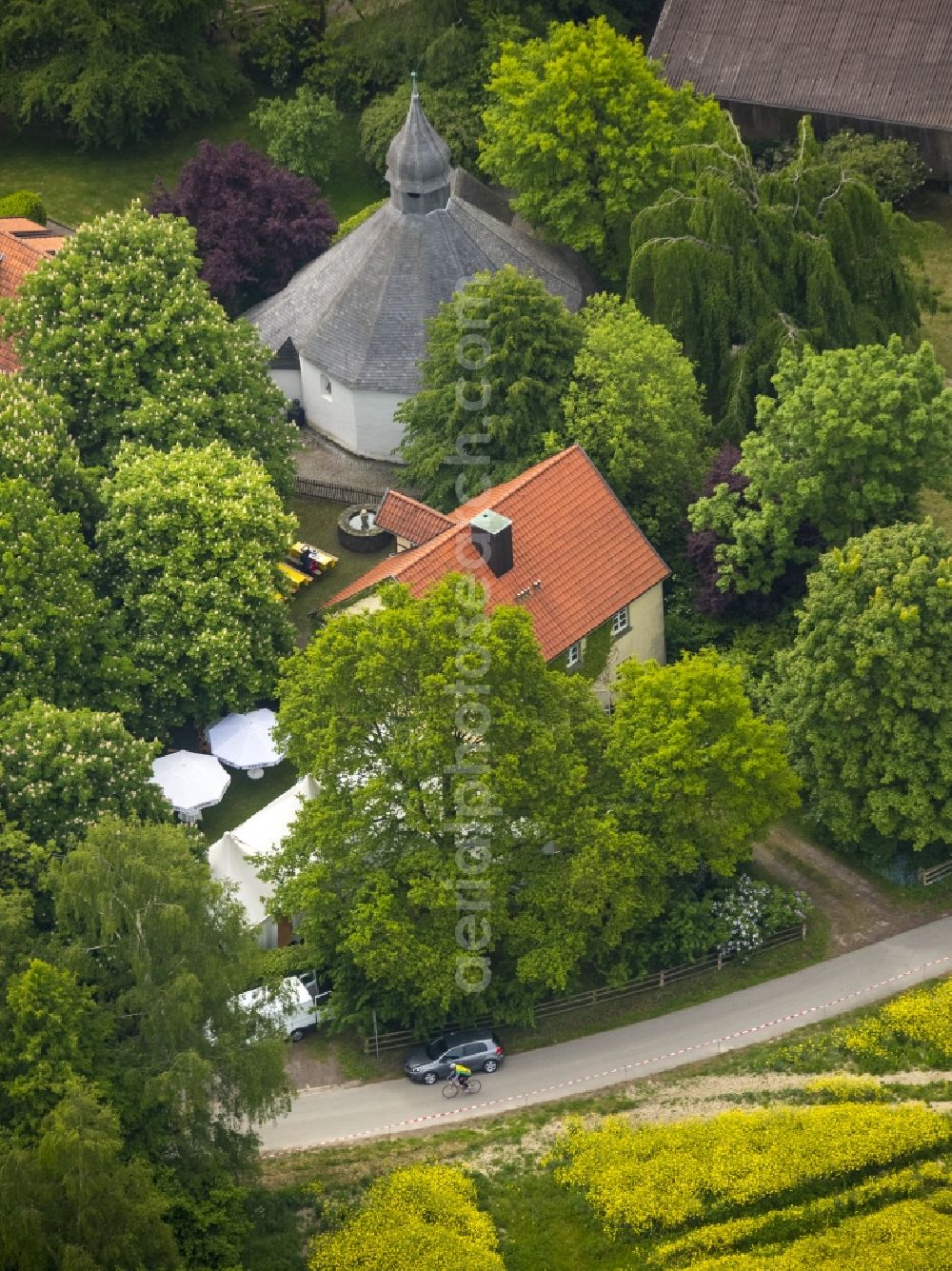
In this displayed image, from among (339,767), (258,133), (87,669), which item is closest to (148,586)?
(87,669)

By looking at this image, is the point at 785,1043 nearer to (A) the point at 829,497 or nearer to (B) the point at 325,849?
(B) the point at 325,849

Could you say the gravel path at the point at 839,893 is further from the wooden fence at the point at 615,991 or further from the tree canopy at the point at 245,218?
the tree canopy at the point at 245,218

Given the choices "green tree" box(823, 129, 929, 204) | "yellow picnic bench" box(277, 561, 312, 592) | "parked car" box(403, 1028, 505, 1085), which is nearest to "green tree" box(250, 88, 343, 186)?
"green tree" box(823, 129, 929, 204)

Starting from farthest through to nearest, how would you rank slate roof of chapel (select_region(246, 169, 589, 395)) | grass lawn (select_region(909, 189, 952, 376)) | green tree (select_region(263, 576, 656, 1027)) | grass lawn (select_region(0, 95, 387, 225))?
grass lawn (select_region(0, 95, 387, 225))
grass lawn (select_region(909, 189, 952, 376))
slate roof of chapel (select_region(246, 169, 589, 395))
green tree (select_region(263, 576, 656, 1027))

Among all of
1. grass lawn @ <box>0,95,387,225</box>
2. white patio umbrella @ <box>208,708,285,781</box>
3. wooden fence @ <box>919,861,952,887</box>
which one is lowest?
wooden fence @ <box>919,861,952,887</box>

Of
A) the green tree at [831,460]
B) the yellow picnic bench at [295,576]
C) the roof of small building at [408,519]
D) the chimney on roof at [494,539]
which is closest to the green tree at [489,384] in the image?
the roof of small building at [408,519]

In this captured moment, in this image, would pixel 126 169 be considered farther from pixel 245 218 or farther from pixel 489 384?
pixel 489 384

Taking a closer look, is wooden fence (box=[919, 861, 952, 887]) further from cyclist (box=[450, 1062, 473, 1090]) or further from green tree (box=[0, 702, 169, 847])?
green tree (box=[0, 702, 169, 847])
